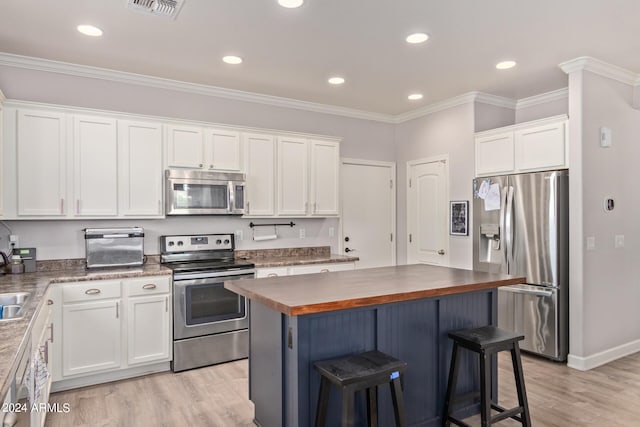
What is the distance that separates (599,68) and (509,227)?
164 cm

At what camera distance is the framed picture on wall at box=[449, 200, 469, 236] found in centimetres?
466

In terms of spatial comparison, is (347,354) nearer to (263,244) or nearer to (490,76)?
(263,244)

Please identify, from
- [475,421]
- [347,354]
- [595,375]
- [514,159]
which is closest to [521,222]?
[514,159]

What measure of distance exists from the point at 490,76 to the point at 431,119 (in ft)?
3.83

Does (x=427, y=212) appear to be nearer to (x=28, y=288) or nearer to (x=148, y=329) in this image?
(x=148, y=329)

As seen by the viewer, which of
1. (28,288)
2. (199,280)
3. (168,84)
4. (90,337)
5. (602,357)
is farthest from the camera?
(168,84)

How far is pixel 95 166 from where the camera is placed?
360 cm

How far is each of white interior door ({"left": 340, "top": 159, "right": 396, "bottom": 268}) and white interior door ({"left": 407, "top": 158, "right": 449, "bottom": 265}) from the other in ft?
0.90

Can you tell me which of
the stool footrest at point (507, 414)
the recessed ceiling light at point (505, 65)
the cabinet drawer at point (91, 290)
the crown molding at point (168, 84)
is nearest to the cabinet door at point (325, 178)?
the crown molding at point (168, 84)

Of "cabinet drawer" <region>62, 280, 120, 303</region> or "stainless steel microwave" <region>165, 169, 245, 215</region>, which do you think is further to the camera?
"stainless steel microwave" <region>165, 169, 245, 215</region>

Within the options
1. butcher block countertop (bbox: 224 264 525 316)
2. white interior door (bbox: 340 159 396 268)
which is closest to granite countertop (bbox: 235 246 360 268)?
white interior door (bbox: 340 159 396 268)

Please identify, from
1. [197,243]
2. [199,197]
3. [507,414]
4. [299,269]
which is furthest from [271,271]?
[507,414]

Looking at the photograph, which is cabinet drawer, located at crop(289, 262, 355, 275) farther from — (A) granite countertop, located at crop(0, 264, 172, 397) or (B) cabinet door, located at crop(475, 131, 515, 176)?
(B) cabinet door, located at crop(475, 131, 515, 176)

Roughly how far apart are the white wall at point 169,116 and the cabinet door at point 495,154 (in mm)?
1448
